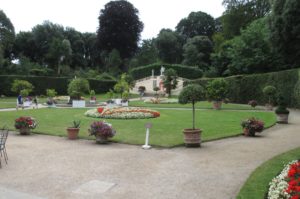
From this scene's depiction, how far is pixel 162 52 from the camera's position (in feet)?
236

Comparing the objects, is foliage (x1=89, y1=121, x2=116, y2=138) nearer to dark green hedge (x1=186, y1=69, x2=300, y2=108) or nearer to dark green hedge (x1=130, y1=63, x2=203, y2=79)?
dark green hedge (x1=186, y1=69, x2=300, y2=108)

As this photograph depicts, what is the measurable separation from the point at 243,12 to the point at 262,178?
168 feet

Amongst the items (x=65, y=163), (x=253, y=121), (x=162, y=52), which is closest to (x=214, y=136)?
(x=253, y=121)

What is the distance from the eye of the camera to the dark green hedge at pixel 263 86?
1086 inches

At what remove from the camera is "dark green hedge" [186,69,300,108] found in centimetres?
2758

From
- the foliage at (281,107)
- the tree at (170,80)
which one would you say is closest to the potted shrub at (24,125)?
the foliage at (281,107)

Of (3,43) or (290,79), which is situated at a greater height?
(3,43)

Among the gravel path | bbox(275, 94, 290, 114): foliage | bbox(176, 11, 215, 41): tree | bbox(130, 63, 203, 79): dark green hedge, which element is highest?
bbox(176, 11, 215, 41): tree

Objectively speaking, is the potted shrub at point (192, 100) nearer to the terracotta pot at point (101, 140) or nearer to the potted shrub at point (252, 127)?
the terracotta pot at point (101, 140)

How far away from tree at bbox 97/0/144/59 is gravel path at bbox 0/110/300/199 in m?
55.4

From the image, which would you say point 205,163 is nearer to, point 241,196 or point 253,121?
point 241,196

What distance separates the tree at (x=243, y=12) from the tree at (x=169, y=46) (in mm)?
16893

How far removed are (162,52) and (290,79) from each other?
1796 inches

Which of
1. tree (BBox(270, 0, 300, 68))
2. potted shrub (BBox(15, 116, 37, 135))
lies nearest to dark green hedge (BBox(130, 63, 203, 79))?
tree (BBox(270, 0, 300, 68))
